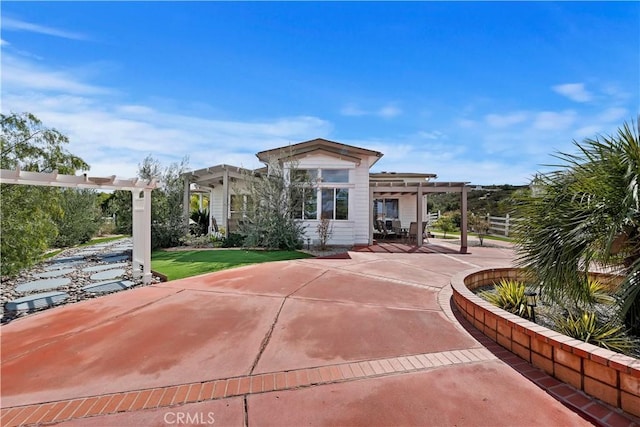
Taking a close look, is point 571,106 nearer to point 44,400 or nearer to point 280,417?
point 280,417

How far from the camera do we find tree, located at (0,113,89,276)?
548 centimetres

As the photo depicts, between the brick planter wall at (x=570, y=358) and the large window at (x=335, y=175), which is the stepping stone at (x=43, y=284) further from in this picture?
the large window at (x=335, y=175)

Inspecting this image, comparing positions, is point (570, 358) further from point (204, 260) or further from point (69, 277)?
point (69, 277)

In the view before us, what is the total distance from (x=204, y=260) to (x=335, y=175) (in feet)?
23.8

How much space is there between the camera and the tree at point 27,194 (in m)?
5.48

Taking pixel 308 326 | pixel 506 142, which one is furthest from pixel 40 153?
pixel 506 142

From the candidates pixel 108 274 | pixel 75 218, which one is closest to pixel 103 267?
pixel 108 274

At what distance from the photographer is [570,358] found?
275 cm

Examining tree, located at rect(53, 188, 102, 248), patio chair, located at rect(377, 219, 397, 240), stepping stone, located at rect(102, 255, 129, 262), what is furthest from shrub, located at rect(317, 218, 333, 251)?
tree, located at rect(53, 188, 102, 248)

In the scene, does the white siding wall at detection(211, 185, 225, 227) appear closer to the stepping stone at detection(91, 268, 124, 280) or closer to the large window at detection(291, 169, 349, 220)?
the large window at detection(291, 169, 349, 220)

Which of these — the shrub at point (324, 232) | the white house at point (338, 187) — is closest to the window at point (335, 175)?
the white house at point (338, 187)

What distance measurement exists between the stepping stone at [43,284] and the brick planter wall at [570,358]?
29.6 feet

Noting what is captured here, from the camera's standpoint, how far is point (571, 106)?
43.0 feet

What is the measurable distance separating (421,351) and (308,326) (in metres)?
1.63
